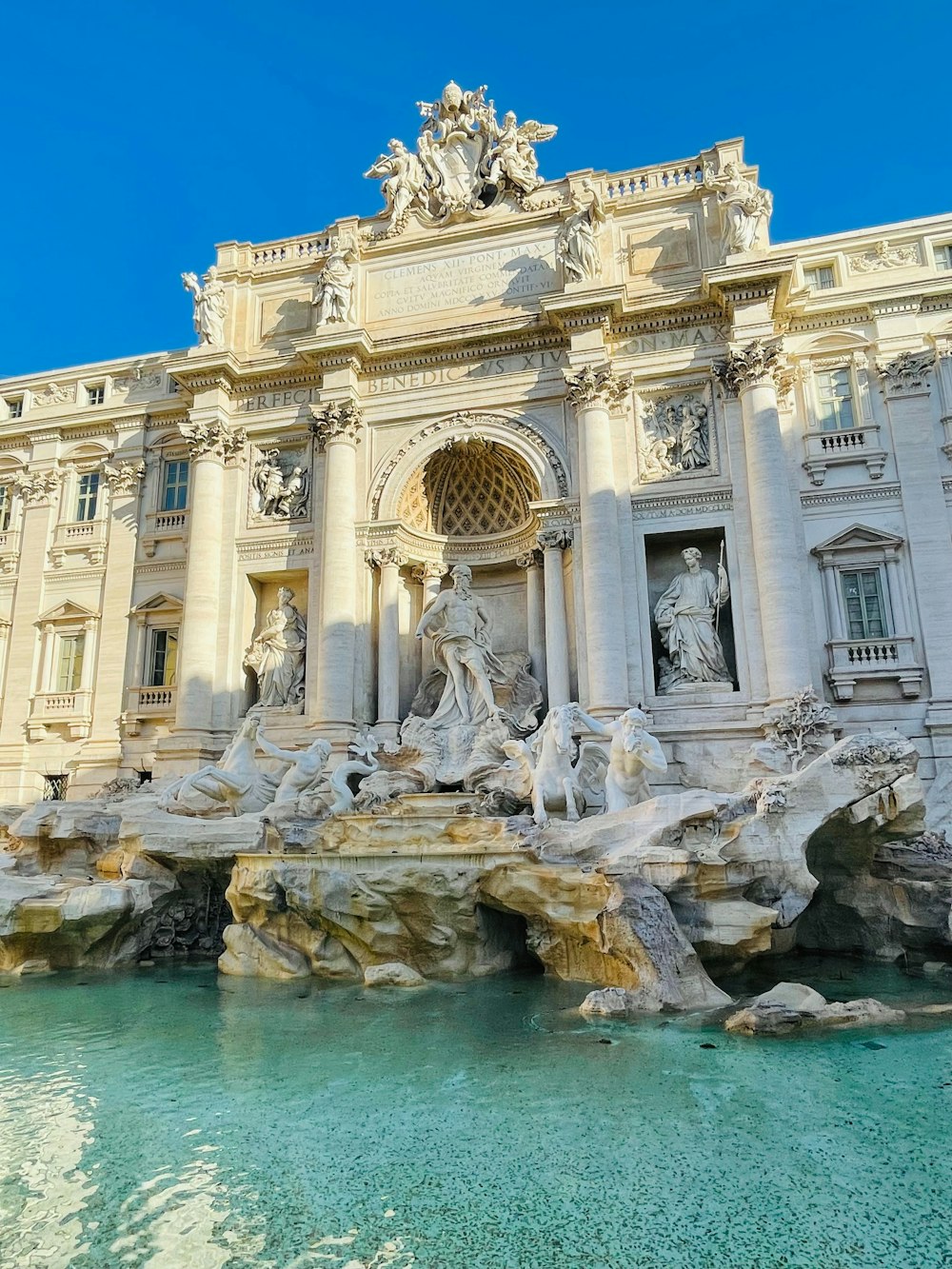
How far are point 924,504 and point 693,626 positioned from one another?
15.6ft

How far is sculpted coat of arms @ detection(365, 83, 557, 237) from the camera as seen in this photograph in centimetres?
1897

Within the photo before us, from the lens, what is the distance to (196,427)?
19000 mm

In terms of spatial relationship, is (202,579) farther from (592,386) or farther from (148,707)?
(592,386)

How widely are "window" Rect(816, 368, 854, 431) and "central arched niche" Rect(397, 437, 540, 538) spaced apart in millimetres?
5773

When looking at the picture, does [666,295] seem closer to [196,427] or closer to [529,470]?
[529,470]

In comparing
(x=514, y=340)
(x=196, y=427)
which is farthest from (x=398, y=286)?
(x=196, y=427)

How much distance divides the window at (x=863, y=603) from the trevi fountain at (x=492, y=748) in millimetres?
127

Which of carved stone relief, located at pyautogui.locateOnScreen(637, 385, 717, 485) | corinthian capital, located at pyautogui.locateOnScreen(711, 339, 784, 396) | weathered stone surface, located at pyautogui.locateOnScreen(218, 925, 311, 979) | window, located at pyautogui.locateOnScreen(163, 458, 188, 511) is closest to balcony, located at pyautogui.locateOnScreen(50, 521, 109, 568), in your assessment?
window, located at pyautogui.locateOnScreen(163, 458, 188, 511)

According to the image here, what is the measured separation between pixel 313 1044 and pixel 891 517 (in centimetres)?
1382

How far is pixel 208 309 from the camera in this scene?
1953 centimetres

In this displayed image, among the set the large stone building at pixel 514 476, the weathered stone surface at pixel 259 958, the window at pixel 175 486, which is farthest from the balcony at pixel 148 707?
the weathered stone surface at pixel 259 958

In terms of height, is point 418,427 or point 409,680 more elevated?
point 418,427

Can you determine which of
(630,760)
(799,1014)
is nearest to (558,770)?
(630,760)

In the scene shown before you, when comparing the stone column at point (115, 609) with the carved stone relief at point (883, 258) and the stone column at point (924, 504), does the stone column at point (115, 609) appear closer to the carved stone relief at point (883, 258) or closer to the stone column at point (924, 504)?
the stone column at point (924, 504)
